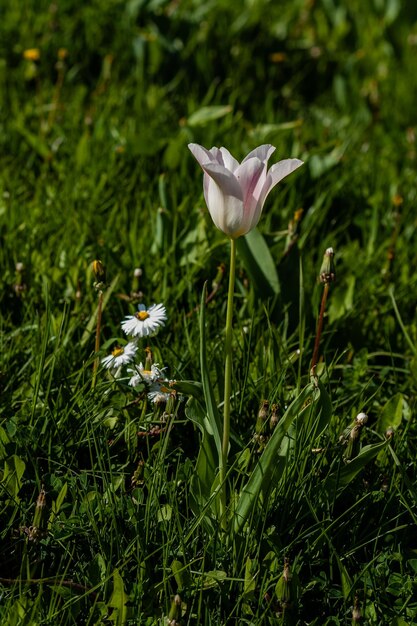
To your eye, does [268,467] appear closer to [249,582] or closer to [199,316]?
[249,582]

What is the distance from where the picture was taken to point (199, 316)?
153 cm

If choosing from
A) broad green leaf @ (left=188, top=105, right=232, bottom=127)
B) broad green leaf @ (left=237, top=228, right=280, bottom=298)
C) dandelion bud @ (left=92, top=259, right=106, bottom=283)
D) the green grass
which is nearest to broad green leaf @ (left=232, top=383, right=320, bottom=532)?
the green grass

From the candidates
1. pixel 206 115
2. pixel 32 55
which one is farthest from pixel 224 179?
pixel 32 55

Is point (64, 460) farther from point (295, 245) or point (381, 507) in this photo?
point (295, 245)

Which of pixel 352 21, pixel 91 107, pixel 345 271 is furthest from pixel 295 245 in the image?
pixel 352 21

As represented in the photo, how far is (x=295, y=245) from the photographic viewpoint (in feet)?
7.41

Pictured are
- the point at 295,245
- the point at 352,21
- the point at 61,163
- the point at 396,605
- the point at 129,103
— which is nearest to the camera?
the point at 396,605

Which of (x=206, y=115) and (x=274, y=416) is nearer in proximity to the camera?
(x=274, y=416)

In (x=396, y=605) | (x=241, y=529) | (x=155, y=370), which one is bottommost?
(x=396, y=605)

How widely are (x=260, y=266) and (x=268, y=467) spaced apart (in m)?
0.82

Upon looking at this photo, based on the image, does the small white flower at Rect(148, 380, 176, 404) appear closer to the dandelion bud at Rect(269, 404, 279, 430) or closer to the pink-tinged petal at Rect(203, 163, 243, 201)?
the dandelion bud at Rect(269, 404, 279, 430)

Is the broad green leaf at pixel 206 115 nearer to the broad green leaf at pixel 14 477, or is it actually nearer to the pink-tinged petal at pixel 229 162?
the pink-tinged petal at pixel 229 162

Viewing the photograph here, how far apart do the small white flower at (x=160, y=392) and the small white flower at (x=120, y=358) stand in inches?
2.9

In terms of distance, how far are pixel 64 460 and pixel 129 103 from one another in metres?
1.96
